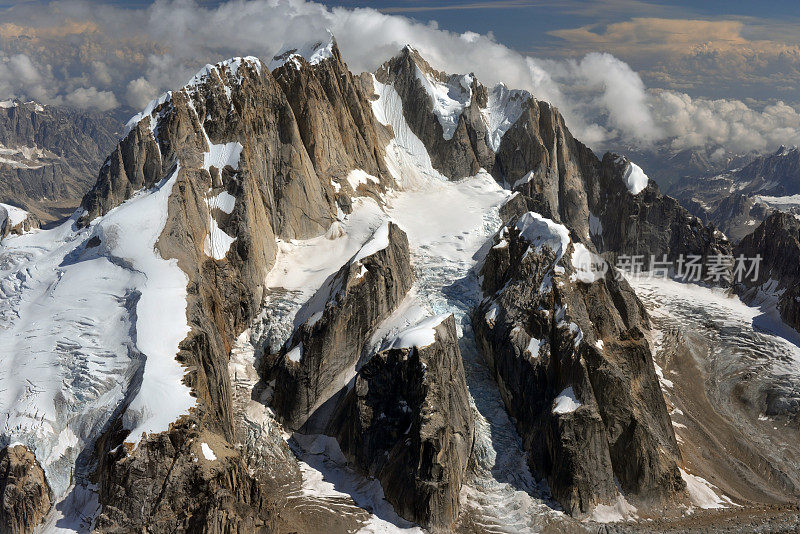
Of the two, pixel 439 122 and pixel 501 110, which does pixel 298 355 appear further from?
pixel 501 110

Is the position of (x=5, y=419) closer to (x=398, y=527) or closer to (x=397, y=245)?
(x=398, y=527)

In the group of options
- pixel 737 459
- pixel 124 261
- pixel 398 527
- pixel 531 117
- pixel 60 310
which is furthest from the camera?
pixel 531 117

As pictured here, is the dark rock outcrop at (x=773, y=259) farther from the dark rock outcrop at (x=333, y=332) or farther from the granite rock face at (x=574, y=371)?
the dark rock outcrop at (x=333, y=332)

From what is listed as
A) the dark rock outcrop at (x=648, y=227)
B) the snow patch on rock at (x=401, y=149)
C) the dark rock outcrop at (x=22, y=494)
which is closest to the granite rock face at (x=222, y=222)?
the dark rock outcrop at (x=22, y=494)

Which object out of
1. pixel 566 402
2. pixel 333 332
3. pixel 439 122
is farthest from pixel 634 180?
pixel 333 332

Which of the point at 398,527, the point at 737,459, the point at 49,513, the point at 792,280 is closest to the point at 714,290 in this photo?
the point at 792,280

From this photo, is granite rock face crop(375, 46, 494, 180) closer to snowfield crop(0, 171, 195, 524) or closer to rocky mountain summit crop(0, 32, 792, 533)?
rocky mountain summit crop(0, 32, 792, 533)

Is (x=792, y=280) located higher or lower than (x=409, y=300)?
higher

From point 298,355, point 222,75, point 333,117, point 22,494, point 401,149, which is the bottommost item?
point 22,494
